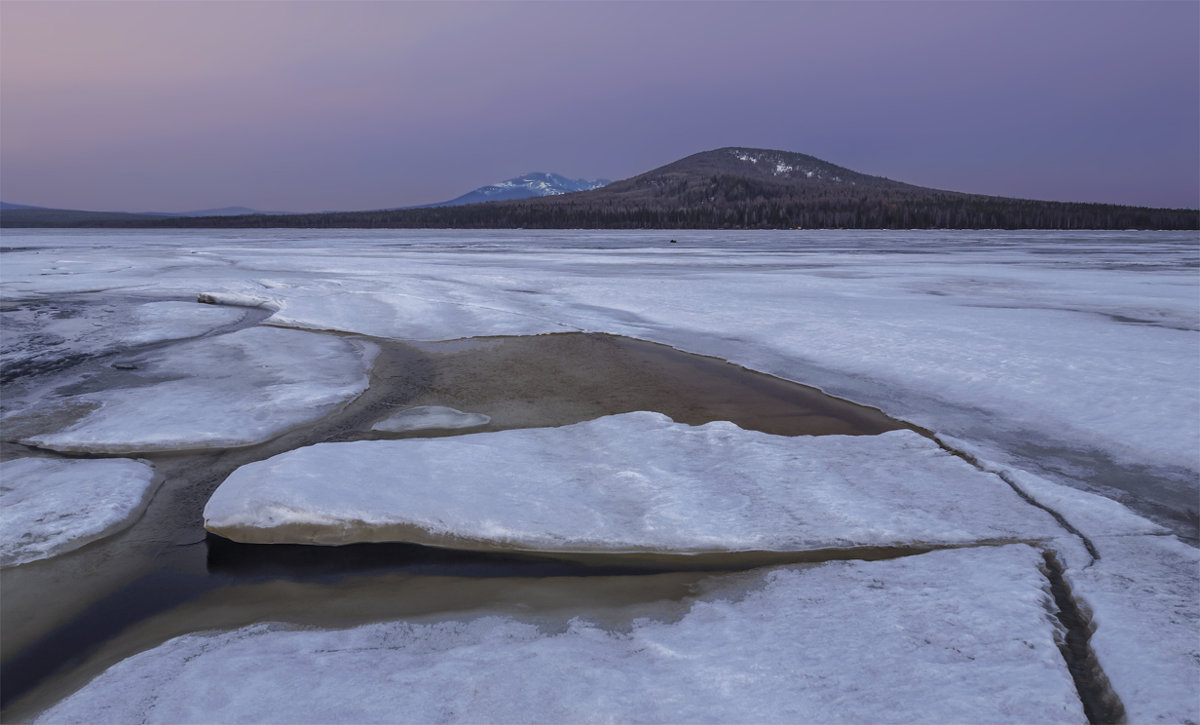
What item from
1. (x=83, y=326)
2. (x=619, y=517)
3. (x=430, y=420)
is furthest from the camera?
(x=83, y=326)

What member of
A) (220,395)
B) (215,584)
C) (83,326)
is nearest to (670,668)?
(215,584)

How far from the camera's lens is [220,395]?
19.6ft

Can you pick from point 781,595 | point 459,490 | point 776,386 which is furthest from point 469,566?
point 776,386

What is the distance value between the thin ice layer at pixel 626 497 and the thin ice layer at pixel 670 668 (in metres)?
0.53

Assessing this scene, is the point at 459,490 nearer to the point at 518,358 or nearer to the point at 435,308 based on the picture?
the point at 518,358

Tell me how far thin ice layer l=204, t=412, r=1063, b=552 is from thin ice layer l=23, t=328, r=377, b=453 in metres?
1.31

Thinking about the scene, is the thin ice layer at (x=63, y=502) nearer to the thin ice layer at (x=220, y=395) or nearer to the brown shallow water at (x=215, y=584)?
the brown shallow water at (x=215, y=584)

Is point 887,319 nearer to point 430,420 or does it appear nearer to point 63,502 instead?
point 430,420

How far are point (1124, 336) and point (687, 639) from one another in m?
7.78

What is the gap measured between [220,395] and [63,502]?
224 cm

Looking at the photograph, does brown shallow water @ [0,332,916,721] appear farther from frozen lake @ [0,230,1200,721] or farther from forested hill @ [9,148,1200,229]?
forested hill @ [9,148,1200,229]

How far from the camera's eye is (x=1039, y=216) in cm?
8331

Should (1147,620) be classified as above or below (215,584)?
above

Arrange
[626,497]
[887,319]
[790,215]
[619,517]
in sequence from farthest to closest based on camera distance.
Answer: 1. [790,215]
2. [887,319]
3. [626,497]
4. [619,517]
